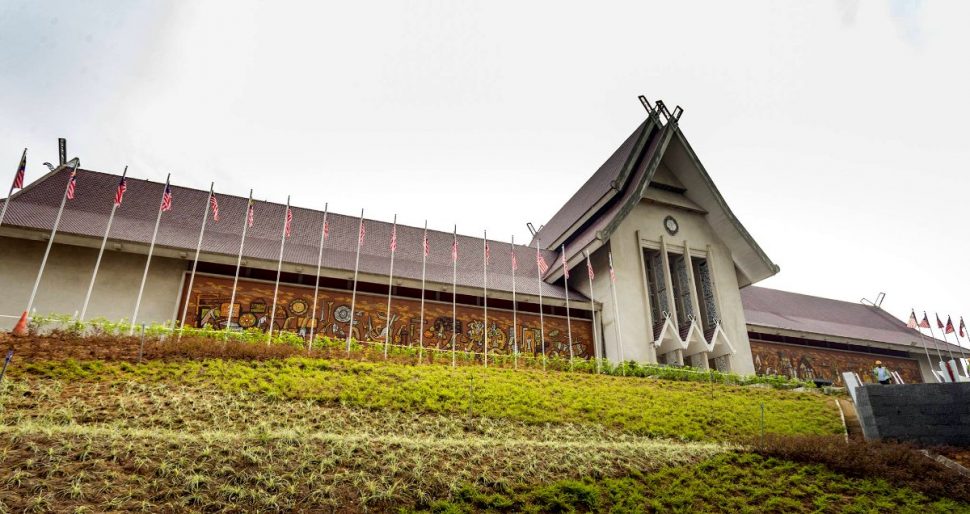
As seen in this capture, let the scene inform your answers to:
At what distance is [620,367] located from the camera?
17.4 m

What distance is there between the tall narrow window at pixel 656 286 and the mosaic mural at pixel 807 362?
4.67 m

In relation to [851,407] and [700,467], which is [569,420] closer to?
[700,467]

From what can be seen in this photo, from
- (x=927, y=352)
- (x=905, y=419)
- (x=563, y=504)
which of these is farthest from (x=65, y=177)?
(x=927, y=352)

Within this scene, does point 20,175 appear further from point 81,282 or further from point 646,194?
point 646,194

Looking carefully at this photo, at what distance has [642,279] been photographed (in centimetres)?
2117

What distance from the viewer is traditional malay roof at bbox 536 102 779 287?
20984 mm

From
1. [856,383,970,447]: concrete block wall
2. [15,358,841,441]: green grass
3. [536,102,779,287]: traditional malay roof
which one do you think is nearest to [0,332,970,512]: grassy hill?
[15,358,841,441]: green grass

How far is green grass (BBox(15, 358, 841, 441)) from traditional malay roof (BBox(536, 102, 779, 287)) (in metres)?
6.97

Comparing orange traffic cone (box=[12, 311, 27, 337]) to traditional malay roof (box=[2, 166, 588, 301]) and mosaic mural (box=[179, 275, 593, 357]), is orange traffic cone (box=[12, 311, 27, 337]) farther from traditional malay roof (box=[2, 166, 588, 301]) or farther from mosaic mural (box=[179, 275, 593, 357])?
mosaic mural (box=[179, 275, 593, 357])

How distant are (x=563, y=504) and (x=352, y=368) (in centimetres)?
690

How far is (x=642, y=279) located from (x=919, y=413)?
1040 centimetres

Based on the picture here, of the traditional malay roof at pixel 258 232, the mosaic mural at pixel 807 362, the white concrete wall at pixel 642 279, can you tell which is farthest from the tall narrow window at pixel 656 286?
the mosaic mural at pixel 807 362

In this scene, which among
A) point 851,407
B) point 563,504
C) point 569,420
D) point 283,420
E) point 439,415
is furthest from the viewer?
point 851,407

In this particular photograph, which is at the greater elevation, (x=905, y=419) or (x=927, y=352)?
(x=927, y=352)
